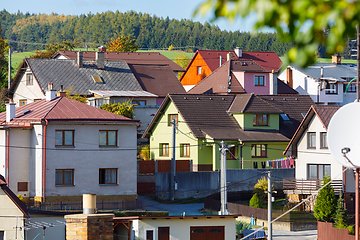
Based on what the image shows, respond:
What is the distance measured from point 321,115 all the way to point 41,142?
1887 centimetres

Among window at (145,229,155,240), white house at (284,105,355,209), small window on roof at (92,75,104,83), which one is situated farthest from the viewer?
small window on roof at (92,75,104,83)

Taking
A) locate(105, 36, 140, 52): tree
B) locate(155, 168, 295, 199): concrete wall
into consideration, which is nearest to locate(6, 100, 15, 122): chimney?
locate(155, 168, 295, 199): concrete wall

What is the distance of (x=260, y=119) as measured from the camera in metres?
50.4

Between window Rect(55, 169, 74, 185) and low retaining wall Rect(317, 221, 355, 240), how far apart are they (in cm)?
1524

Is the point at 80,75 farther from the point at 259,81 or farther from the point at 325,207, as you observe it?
the point at 325,207

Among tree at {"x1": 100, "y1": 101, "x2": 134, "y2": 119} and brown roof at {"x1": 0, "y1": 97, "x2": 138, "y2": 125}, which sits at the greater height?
tree at {"x1": 100, "y1": 101, "x2": 134, "y2": 119}

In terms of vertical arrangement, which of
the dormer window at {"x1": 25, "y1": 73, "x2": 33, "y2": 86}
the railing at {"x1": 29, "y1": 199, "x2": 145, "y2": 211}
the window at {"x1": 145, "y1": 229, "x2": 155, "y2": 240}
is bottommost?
the window at {"x1": 145, "y1": 229, "x2": 155, "y2": 240}

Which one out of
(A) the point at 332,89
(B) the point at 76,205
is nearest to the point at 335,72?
(A) the point at 332,89

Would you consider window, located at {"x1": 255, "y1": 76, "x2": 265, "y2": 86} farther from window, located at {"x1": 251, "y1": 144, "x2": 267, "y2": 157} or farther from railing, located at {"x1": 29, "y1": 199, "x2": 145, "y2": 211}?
railing, located at {"x1": 29, "y1": 199, "x2": 145, "y2": 211}

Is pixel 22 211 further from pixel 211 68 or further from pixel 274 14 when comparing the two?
pixel 211 68

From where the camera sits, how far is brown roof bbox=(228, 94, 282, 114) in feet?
162

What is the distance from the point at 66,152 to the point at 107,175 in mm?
3128

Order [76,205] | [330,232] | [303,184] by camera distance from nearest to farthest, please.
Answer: [330,232], [76,205], [303,184]

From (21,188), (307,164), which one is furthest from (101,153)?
(307,164)
